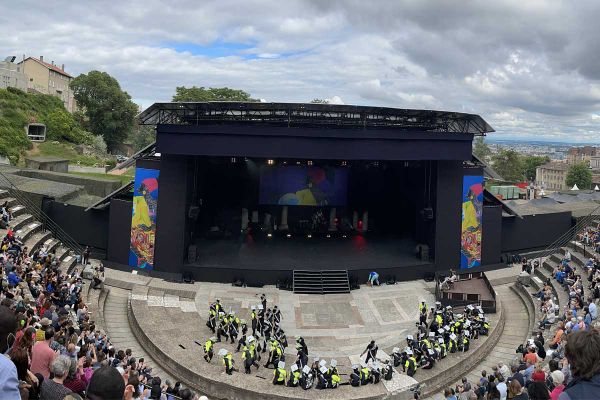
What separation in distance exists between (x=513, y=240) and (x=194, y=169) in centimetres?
2147

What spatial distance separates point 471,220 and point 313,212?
1068 cm

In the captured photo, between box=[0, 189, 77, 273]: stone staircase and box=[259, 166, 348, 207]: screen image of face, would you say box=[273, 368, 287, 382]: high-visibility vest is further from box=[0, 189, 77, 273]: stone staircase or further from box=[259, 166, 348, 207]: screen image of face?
box=[259, 166, 348, 207]: screen image of face

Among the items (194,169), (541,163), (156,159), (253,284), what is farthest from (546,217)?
(541,163)

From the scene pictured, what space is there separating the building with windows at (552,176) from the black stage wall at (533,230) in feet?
375

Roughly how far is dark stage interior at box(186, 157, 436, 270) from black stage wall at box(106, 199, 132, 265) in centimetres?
364

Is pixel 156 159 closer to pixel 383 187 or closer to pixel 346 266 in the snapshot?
pixel 346 266

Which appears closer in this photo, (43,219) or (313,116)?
(313,116)

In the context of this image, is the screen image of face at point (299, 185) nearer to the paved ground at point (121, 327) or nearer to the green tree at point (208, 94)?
the paved ground at point (121, 327)

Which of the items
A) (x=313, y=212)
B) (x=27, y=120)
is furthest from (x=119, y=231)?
(x=27, y=120)

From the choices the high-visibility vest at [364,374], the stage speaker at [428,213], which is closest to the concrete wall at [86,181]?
the stage speaker at [428,213]

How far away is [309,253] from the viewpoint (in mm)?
28312

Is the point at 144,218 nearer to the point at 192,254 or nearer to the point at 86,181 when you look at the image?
the point at 192,254

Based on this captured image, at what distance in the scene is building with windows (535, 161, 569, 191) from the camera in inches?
5482

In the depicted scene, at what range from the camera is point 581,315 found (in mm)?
17844
